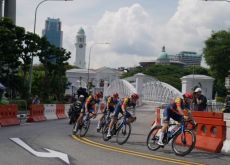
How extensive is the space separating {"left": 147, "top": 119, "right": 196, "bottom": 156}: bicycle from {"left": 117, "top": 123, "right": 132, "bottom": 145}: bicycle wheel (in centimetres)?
140

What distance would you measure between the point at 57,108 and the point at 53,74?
104ft

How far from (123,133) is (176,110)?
2461mm

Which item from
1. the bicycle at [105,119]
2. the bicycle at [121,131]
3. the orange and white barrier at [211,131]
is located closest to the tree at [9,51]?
the bicycle at [105,119]

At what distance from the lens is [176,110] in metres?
13.9

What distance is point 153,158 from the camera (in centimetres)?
1224

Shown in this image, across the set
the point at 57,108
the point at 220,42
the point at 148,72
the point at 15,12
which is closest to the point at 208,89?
the point at 220,42

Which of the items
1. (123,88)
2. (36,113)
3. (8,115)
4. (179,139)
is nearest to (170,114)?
(179,139)

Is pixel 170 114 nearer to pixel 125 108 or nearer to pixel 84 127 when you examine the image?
pixel 125 108

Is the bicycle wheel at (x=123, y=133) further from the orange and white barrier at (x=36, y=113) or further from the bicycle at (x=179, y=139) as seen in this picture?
the orange and white barrier at (x=36, y=113)

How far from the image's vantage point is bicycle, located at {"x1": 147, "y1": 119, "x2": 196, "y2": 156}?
42.6 ft

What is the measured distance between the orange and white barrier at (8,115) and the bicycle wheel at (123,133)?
860cm

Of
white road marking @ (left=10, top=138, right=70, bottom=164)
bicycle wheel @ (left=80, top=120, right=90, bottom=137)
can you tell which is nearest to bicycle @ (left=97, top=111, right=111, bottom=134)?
bicycle wheel @ (left=80, top=120, right=90, bottom=137)

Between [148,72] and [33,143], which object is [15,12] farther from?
[148,72]

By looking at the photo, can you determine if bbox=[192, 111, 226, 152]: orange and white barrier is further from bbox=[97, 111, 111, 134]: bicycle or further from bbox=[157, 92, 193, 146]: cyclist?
bbox=[97, 111, 111, 134]: bicycle
